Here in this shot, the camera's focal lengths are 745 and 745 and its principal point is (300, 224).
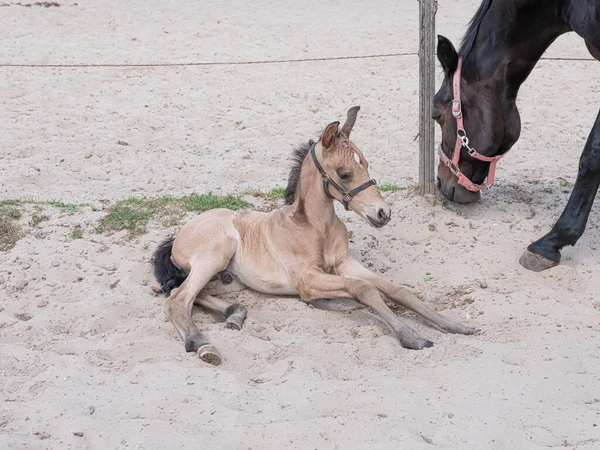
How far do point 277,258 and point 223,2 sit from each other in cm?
868

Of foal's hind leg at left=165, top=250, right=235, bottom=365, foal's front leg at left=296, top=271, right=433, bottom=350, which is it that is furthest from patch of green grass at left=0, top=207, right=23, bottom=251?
foal's front leg at left=296, top=271, right=433, bottom=350

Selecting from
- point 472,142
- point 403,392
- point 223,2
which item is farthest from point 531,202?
point 223,2

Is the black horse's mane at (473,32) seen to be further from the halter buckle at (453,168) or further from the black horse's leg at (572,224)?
the black horse's leg at (572,224)

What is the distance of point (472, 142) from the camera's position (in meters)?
4.88

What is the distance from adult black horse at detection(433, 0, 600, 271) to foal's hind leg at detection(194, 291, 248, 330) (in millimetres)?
1754

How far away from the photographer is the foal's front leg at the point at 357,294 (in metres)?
3.74

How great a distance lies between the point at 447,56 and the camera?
4.88 meters

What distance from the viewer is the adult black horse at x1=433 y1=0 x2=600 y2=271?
4.54 metres

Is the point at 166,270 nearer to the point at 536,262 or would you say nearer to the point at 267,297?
the point at 267,297

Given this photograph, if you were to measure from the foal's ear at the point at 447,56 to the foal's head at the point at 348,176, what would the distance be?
97 cm

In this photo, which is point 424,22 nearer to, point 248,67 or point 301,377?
point 301,377

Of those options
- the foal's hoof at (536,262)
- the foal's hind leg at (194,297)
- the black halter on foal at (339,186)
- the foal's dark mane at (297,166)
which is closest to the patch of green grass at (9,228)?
the foal's hind leg at (194,297)

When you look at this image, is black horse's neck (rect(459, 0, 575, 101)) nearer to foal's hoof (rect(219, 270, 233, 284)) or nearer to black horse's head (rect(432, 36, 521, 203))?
black horse's head (rect(432, 36, 521, 203))

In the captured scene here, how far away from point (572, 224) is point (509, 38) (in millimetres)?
1237
